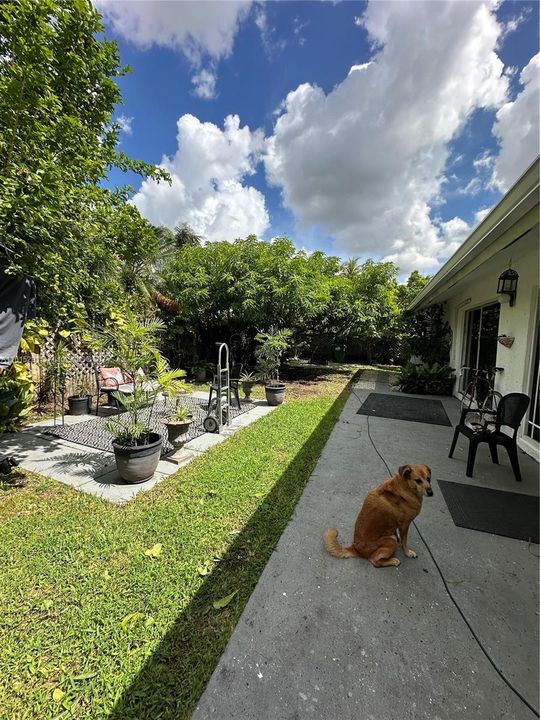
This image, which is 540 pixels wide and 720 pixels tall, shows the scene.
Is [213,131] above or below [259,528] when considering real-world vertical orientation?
above

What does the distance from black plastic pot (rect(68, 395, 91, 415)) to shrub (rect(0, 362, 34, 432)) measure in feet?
A: 2.58

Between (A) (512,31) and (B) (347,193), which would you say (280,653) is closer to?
(A) (512,31)

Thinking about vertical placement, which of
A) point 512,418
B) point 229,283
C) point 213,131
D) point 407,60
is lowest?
point 512,418

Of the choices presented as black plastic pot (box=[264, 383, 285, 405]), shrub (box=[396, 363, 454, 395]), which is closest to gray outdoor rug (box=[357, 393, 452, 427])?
shrub (box=[396, 363, 454, 395])

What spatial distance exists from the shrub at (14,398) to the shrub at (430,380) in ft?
28.2

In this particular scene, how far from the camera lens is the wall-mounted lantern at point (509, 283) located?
462 cm

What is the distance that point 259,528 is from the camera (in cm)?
257

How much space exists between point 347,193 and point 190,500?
1279cm

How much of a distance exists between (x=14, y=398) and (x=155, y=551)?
3906mm

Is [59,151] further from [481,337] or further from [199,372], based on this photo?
[481,337]

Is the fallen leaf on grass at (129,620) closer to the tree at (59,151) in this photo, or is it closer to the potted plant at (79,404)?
the tree at (59,151)

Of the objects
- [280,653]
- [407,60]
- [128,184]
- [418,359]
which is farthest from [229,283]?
[280,653]

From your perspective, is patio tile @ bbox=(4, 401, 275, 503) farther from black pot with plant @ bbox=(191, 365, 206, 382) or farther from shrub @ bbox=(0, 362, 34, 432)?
black pot with plant @ bbox=(191, 365, 206, 382)

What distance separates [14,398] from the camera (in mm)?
4613
